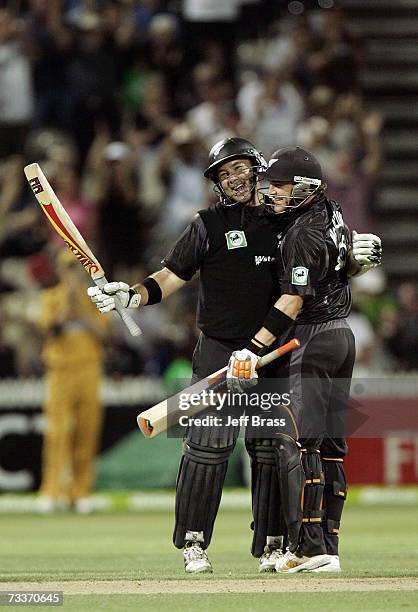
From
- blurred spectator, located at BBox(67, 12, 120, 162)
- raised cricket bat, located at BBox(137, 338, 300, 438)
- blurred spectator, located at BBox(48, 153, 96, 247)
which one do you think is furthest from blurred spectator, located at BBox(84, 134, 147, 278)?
raised cricket bat, located at BBox(137, 338, 300, 438)

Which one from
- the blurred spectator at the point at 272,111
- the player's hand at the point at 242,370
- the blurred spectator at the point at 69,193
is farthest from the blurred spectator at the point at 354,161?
the player's hand at the point at 242,370

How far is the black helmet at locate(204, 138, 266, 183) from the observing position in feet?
25.5

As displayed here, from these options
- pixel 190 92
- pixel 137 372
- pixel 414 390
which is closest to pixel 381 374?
pixel 414 390

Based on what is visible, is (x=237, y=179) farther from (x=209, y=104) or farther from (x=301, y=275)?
(x=209, y=104)

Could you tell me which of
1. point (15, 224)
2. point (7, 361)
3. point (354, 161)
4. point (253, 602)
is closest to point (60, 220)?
point (253, 602)

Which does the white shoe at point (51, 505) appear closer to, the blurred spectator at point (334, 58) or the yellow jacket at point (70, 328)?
the yellow jacket at point (70, 328)

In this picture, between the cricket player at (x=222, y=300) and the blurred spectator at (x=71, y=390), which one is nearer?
the cricket player at (x=222, y=300)

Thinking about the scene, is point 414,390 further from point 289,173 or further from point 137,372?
point 289,173

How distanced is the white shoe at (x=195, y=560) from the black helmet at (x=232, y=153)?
2050 mm

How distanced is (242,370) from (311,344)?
493mm

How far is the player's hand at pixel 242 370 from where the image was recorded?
289 inches

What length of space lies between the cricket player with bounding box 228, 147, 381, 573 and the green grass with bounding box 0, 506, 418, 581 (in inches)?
13.7

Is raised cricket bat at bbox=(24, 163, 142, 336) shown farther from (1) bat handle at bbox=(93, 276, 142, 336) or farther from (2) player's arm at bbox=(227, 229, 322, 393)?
(2) player's arm at bbox=(227, 229, 322, 393)

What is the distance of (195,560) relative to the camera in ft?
24.9
